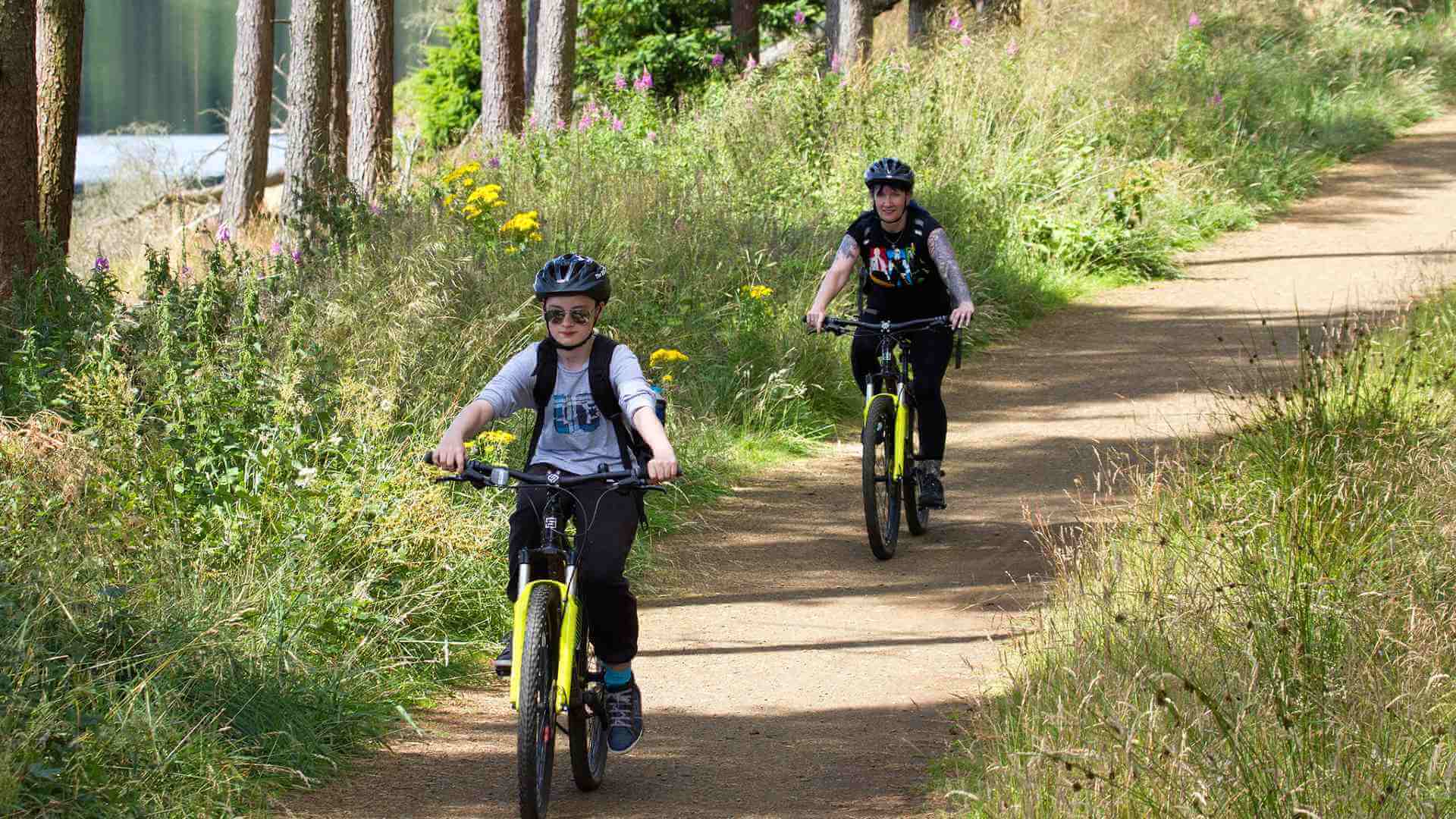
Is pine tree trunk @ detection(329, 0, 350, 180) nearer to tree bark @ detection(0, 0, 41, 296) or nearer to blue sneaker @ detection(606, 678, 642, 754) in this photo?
tree bark @ detection(0, 0, 41, 296)

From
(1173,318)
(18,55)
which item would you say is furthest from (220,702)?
(1173,318)

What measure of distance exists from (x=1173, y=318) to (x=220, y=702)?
395 inches

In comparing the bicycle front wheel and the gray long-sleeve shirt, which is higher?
the gray long-sleeve shirt

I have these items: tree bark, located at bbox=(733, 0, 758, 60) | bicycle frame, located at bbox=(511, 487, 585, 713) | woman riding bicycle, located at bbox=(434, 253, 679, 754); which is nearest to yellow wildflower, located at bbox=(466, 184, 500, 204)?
woman riding bicycle, located at bbox=(434, 253, 679, 754)

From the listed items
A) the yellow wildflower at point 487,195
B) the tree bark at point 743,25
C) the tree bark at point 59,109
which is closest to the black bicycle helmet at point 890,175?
the yellow wildflower at point 487,195

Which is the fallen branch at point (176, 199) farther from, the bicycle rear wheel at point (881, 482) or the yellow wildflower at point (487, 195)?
the bicycle rear wheel at point (881, 482)

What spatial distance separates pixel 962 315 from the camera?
7488 mm

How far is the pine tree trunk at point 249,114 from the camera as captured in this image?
18.3m

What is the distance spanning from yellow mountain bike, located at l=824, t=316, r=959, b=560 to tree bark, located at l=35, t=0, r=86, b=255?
4.71 m

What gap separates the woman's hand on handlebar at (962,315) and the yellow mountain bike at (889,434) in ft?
0.28

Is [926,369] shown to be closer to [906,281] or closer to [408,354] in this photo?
[906,281]

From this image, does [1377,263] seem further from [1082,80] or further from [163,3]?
[163,3]

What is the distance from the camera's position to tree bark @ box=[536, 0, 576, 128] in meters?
16.2

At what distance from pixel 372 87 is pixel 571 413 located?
39.7 ft
